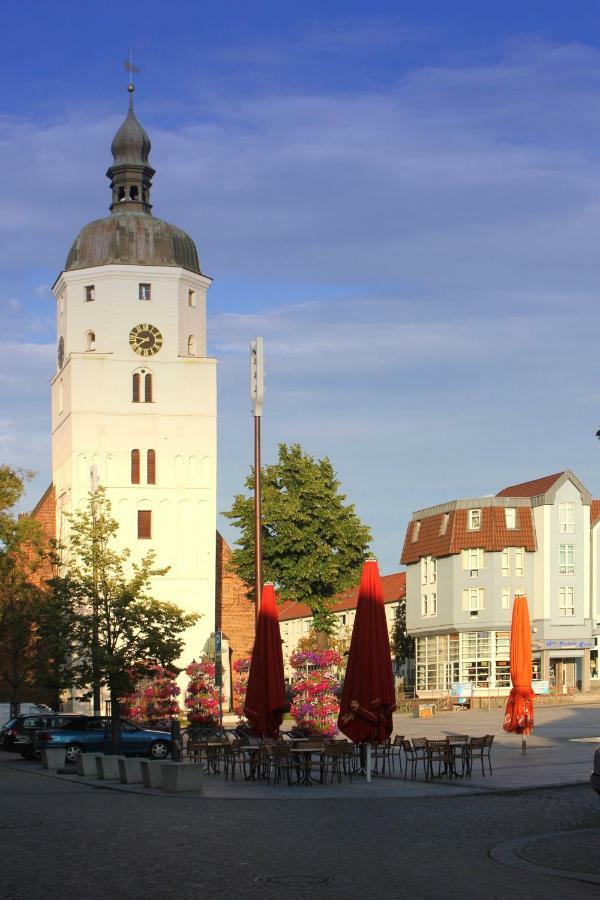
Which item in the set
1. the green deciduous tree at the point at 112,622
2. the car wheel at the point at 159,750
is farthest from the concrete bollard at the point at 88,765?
the green deciduous tree at the point at 112,622

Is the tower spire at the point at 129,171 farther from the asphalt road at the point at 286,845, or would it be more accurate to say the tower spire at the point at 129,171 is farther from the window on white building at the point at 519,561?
the asphalt road at the point at 286,845

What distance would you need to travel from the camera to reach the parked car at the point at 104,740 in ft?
120

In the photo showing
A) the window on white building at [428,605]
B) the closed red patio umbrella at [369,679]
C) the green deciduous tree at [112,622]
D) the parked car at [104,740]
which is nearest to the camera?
the closed red patio umbrella at [369,679]

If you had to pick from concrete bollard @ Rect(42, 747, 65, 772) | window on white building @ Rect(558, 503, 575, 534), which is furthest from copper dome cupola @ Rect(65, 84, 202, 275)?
concrete bollard @ Rect(42, 747, 65, 772)

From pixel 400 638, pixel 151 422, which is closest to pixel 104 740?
pixel 151 422

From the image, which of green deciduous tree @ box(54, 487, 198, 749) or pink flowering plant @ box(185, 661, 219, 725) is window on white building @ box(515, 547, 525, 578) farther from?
pink flowering plant @ box(185, 661, 219, 725)

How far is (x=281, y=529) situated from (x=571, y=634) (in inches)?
934

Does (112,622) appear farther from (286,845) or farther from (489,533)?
A: (489,533)

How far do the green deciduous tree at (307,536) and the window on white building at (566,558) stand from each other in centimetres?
1906

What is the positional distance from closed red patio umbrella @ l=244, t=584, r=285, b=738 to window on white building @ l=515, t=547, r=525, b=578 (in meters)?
55.0

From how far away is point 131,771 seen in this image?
2672 cm

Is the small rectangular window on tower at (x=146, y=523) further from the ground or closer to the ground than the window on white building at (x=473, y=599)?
further from the ground

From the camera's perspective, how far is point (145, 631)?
39.1 metres

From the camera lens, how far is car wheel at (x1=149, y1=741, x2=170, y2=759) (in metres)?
36.7
